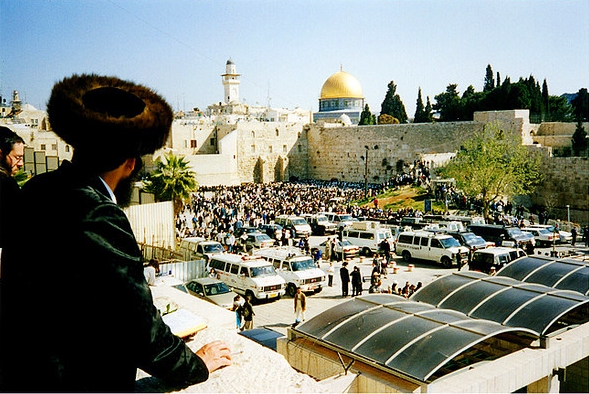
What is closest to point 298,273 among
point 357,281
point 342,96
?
point 357,281

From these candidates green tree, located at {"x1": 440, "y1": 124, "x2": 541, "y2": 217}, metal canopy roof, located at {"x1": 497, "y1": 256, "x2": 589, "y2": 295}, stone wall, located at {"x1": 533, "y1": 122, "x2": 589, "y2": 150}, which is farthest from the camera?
stone wall, located at {"x1": 533, "y1": 122, "x2": 589, "y2": 150}

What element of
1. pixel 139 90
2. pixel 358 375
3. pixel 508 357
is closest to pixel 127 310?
pixel 139 90

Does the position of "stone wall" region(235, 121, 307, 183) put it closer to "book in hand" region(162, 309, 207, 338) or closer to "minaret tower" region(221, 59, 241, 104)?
"minaret tower" region(221, 59, 241, 104)

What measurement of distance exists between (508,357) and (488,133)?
29.3 metres

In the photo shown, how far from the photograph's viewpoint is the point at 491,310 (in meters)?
6.78

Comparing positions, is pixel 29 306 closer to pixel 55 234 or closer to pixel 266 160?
pixel 55 234

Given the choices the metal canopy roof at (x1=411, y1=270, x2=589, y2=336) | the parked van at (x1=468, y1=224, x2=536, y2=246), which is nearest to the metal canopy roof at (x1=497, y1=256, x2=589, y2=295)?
the metal canopy roof at (x1=411, y1=270, x2=589, y2=336)

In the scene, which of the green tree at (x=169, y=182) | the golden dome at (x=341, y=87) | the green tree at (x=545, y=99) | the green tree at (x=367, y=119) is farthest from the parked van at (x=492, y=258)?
the golden dome at (x=341, y=87)

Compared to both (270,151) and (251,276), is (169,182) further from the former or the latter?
(270,151)

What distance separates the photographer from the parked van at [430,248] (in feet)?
56.0

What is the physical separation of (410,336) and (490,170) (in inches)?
956

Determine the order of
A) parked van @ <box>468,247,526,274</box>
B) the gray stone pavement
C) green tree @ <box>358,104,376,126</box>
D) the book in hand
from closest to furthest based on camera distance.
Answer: the book in hand → the gray stone pavement → parked van @ <box>468,247,526,274</box> → green tree @ <box>358,104,376,126</box>

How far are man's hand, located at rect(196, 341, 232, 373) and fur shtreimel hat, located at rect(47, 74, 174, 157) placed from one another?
80 cm

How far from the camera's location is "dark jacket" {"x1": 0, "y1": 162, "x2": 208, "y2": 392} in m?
1.40
